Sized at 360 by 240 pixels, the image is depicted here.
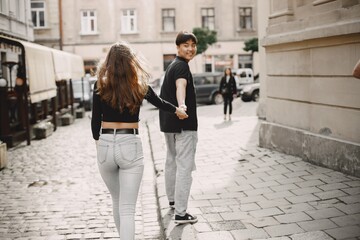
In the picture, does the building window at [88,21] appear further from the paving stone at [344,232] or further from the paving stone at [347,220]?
the paving stone at [344,232]

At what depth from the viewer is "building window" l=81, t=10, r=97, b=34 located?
117ft

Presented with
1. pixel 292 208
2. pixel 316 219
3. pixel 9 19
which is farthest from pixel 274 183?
pixel 9 19

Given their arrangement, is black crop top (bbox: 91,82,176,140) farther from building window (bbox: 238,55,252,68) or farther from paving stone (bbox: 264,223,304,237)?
building window (bbox: 238,55,252,68)

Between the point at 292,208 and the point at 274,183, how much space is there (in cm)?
114

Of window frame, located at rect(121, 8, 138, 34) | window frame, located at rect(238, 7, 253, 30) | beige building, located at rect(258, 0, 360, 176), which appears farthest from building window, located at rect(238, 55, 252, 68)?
beige building, located at rect(258, 0, 360, 176)

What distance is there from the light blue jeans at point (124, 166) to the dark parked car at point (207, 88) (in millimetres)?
19948

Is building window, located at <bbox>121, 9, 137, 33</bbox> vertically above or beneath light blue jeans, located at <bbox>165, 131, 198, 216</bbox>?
above

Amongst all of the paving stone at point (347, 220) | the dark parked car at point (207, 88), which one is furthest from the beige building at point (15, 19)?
the paving stone at point (347, 220)

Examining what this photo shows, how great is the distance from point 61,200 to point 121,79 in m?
3.27

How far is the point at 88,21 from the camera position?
35781 mm

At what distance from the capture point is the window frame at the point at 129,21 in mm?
35719

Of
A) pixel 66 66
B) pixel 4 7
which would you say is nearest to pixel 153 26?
pixel 4 7

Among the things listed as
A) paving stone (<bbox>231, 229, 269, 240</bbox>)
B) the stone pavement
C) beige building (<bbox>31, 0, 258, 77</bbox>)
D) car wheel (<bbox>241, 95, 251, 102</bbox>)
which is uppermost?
beige building (<bbox>31, 0, 258, 77</bbox>)

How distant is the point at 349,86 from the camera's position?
627 centimetres
